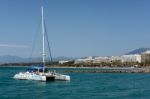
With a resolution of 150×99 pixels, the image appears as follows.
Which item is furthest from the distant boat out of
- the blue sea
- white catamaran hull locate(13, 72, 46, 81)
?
the blue sea

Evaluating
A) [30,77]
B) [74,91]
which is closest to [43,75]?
[30,77]

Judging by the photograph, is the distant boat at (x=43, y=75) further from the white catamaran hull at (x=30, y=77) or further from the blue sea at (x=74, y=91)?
the blue sea at (x=74, y=91)

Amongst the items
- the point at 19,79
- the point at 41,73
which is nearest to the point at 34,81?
the point at 41,73

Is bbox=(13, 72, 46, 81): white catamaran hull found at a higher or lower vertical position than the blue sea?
higher

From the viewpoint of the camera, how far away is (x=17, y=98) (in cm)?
4603

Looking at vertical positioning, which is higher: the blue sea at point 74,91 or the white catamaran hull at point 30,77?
the white catamaran hull at point 30,77

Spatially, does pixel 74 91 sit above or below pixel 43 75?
below

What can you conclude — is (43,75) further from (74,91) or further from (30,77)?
(74,91)

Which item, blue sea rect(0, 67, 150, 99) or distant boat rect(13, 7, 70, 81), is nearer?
blue sea rect(0, 67, 150, 99)

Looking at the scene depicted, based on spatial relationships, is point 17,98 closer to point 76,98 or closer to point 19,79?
point 76,98

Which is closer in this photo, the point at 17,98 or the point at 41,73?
the point at 17,98

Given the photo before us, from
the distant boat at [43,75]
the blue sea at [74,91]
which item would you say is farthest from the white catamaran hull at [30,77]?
the blue sea at [74,91]

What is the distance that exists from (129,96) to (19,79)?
136 feet

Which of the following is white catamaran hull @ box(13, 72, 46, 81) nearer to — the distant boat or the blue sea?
the distant boat
